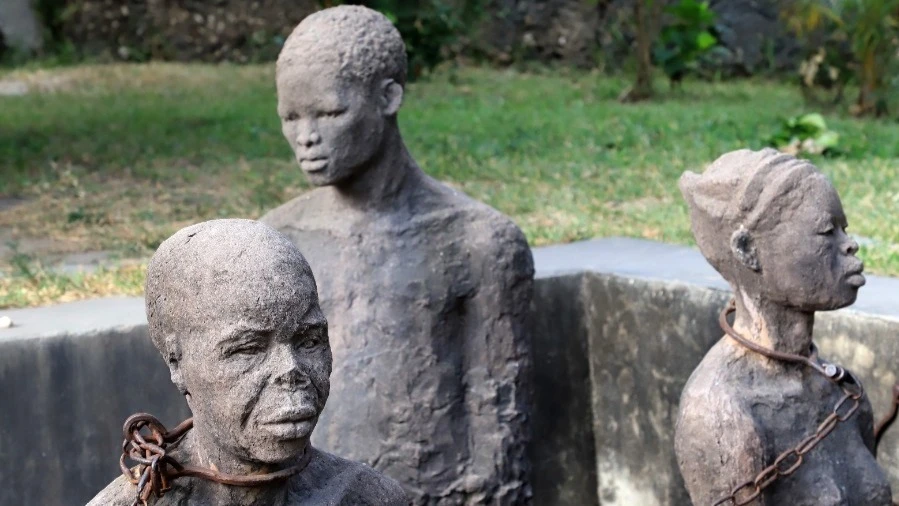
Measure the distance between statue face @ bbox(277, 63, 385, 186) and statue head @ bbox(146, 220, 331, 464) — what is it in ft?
5.54

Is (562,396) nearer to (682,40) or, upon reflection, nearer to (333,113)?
(333,113)

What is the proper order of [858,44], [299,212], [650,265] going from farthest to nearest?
[858,44]
[650,265]
[299,212]

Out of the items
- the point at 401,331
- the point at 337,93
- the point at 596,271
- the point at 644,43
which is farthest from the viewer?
the point at 644,43

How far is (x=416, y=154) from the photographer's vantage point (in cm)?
911

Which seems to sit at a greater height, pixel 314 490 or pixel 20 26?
pixel 314 490

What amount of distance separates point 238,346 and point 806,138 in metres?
7.10

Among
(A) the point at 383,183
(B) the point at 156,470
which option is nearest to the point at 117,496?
(B) the point at 156,470

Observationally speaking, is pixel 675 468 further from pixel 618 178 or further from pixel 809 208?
pixel 618 178

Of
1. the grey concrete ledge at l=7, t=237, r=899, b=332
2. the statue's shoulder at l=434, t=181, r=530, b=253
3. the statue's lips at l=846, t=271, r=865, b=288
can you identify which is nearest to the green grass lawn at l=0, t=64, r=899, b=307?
the grey concrete ledge at l=7, t=237, r=899, b=332

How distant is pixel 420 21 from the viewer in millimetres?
11734

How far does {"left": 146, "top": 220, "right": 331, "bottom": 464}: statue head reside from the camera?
2473 mm

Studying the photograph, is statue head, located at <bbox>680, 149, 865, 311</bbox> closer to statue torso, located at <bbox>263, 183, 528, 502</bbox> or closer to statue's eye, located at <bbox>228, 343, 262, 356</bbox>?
statue torso, located at <bbox>263, 183, 528, 502</bbox>

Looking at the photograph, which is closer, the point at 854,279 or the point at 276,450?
the point at 276,450

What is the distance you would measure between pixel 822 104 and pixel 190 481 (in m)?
9.59
